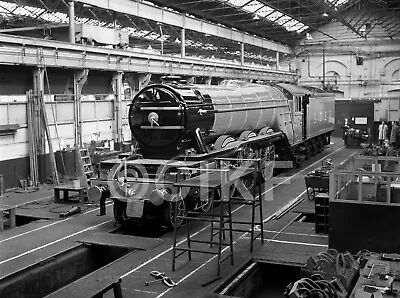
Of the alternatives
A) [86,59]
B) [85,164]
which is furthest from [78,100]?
[85,164]

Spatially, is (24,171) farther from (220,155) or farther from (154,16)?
(154,16)

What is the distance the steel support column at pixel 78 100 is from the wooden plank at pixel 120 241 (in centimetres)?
691

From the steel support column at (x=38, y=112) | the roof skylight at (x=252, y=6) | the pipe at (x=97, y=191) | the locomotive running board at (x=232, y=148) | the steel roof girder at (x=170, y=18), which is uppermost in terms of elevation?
the roof skylight at (x=252, y=6)

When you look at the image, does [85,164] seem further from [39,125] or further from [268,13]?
[268,13]

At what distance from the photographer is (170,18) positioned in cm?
2152

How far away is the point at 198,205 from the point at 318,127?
38.8 feet

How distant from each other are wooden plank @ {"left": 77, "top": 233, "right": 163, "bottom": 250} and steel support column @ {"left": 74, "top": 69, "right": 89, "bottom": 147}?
6.91m

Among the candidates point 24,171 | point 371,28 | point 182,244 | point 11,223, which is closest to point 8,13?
point 24,171

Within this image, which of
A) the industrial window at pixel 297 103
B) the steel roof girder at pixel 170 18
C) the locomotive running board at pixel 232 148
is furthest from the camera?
the industrial window at pixel 297 103

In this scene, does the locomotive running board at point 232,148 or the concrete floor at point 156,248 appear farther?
the locomotive running board at point 232,148

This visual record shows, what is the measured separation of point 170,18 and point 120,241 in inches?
572

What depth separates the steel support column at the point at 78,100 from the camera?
50.9ft

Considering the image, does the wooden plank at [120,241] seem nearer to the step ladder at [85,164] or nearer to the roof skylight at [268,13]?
the step ladder at [85,164]

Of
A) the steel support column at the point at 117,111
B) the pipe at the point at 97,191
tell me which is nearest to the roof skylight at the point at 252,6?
the steel support column at the point at 117,111
